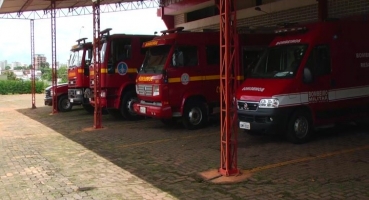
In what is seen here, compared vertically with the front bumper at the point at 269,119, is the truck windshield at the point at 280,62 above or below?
above

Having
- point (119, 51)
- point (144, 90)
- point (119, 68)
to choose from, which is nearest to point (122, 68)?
point (119, 68)

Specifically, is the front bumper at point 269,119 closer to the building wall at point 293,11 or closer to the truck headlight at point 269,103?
the truck headlight at point 269,103

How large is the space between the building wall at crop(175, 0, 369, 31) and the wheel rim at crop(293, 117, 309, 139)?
4320mm

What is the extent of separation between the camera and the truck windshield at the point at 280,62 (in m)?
9.70

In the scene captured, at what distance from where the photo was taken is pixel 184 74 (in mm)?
12070

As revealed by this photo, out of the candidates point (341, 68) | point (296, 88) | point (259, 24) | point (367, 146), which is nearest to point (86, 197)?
point (296, 88)

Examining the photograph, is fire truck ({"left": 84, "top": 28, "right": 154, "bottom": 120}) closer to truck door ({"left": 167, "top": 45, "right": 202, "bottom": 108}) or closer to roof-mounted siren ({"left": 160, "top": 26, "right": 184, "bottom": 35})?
roof-mounted siren ({"left": 160, "top": 26, "right": 184, "bottom": 35})

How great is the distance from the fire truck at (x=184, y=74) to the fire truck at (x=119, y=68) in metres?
2.05

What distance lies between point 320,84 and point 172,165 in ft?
12.9

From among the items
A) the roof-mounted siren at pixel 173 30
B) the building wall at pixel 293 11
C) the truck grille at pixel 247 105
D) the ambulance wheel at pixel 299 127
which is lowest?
the ambulance wheel at pixel 299 127

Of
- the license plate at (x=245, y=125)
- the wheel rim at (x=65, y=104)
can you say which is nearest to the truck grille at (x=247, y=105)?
the license plate at (x=245, y=125)

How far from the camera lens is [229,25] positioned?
729cm

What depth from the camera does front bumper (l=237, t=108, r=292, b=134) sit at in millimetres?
9180

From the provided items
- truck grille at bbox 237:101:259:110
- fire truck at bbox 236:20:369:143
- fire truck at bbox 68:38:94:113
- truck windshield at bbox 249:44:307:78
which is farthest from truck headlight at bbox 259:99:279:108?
fire truck at bbox 68:38:94:113
